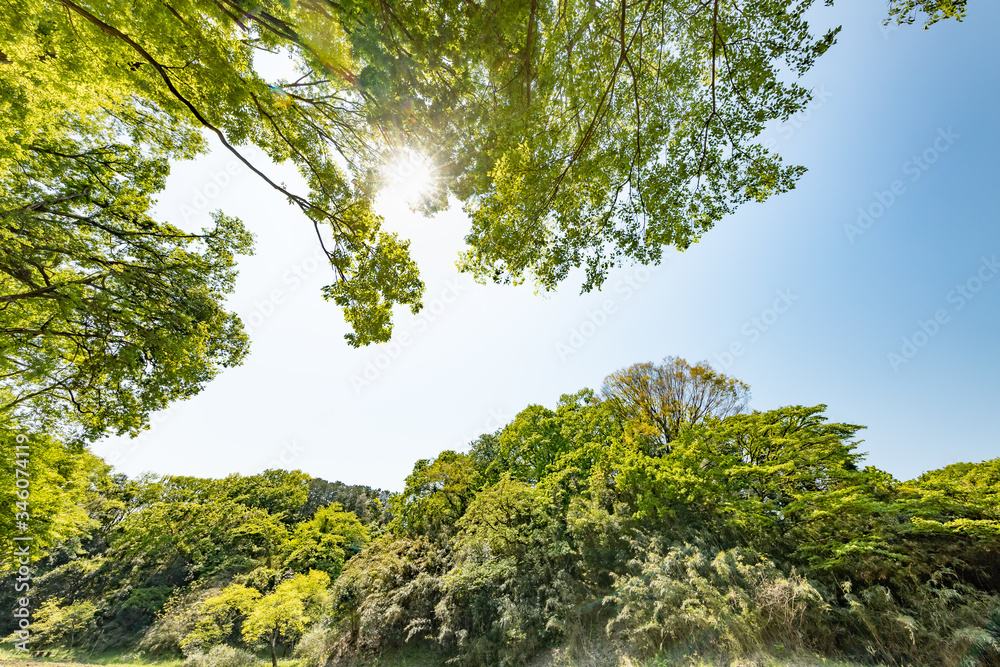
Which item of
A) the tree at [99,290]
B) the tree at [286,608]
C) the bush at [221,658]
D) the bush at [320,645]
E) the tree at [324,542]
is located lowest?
the bush at [221,658]

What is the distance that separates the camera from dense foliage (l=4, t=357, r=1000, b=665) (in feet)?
22.5

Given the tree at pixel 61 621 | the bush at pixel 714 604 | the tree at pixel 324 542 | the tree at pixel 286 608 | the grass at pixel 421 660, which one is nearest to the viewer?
the grass at pixel 421 660

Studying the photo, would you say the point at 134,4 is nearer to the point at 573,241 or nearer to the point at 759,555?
the point at 573,241

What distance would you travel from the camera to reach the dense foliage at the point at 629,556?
6844mm

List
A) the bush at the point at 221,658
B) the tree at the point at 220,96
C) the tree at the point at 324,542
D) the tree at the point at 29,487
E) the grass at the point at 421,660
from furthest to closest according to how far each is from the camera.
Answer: the tree at the point at 324,542 < the bush at the point at 221,658 < the tree at the point at 29,487 < the grass at the point at 421,660 < the tree at the point at 220,96

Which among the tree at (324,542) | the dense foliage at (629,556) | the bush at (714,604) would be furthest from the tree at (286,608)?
the bush at (714,604)

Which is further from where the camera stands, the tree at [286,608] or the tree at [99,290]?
the tree at [286,608]

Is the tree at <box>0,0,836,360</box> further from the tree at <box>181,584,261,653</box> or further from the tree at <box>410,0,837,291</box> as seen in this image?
the tree at <box>181,584,261,653</box>

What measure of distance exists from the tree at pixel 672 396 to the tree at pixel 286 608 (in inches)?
587

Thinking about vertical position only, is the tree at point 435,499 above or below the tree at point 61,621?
above

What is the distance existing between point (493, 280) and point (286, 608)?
16154mm

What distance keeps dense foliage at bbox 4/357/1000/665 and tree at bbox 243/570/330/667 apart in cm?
10

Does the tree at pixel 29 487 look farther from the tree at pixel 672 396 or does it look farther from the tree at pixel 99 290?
the tree at pixel 672 396

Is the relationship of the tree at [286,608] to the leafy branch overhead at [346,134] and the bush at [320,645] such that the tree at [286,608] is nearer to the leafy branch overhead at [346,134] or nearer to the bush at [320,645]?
the bush at [320,645]
